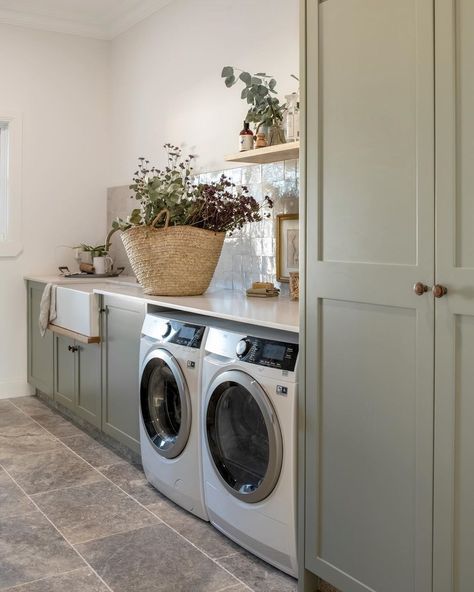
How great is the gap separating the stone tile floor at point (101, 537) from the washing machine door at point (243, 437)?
0.93ft

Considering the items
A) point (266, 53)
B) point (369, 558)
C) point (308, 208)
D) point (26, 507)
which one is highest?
point (266, 53)

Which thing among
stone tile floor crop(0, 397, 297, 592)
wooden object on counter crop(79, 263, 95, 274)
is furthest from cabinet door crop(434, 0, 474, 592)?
wooden object on counter crop(79, 263, 95, 274)

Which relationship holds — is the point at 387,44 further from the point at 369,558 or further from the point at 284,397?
the point at 369,558

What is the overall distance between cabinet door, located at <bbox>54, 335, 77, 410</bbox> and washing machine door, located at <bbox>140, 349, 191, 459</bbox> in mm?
1131

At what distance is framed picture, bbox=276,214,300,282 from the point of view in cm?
334

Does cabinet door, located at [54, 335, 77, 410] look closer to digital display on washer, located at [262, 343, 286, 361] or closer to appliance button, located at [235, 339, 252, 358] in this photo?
appliance button, located at [235, 339, 252, 358]

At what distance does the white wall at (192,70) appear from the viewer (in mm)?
3523

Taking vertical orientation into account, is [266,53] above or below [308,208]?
above

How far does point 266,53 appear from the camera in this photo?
11.6 feet

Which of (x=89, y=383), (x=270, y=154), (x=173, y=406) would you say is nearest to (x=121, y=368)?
(x=89, y=383)

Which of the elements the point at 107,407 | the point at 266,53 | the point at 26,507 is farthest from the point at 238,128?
the point at 26,507

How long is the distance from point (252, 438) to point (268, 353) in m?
0.35

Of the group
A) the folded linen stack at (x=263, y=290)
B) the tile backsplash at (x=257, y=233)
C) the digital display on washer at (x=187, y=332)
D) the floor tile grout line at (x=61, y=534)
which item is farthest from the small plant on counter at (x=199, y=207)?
the floor tile grout line at (x=61, y=534)

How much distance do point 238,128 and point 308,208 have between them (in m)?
1.79
